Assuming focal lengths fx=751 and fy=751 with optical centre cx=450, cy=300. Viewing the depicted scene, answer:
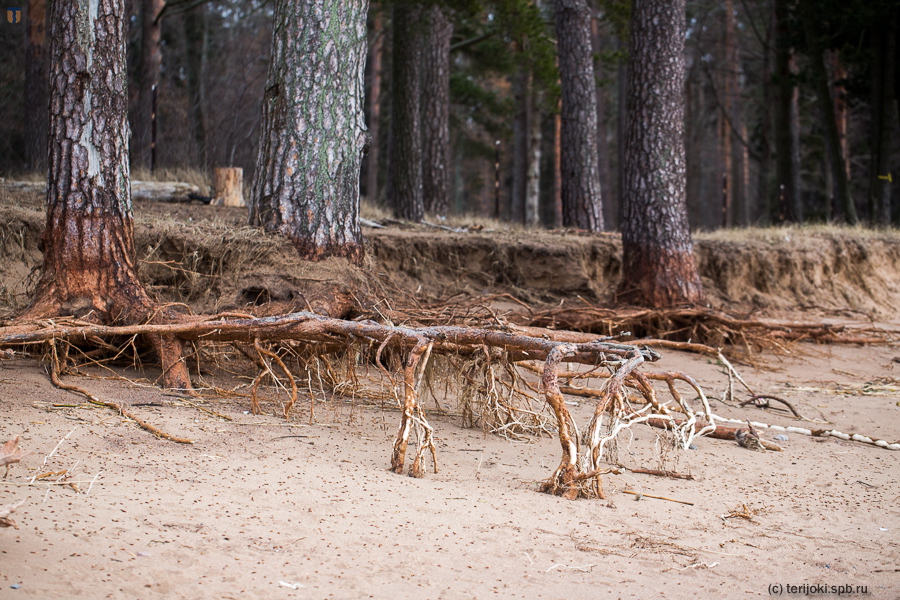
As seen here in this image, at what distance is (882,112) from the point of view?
13125 mm

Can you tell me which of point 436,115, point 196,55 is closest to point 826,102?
point 436,115

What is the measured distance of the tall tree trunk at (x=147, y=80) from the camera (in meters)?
12.1

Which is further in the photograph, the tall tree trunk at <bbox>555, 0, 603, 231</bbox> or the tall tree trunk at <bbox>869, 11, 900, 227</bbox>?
the tall tree trunk at <bbox>869, 11, 900, 227</bbox>

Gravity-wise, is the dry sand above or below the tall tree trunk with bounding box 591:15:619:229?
below

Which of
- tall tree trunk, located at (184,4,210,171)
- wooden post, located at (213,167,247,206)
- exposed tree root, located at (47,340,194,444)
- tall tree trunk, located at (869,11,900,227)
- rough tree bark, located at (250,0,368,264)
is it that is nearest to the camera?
exposed tree root, located at (47,340,194,444)

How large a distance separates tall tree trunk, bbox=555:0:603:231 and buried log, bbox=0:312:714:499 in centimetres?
652

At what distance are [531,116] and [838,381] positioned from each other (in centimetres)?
1301

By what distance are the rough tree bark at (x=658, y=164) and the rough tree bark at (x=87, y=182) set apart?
15.3 ft

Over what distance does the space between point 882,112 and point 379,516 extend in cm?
1360

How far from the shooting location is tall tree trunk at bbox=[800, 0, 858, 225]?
13234 millimetres

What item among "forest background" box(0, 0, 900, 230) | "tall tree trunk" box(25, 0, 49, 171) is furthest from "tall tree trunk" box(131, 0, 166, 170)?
"tall tree trunk" box(25, 0, 49, 171)

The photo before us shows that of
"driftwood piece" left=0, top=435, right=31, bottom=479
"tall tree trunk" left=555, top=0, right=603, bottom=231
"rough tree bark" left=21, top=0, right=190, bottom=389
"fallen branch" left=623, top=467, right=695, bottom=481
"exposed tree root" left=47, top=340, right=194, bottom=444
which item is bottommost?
"fallen branch" left=623, top=467, right=695, bottom=481

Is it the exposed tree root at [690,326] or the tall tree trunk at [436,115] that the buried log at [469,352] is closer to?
the exposed tree root at [690,326]

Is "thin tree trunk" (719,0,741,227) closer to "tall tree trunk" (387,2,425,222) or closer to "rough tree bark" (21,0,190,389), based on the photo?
"tall tree trunk" (387,2,425,222)
